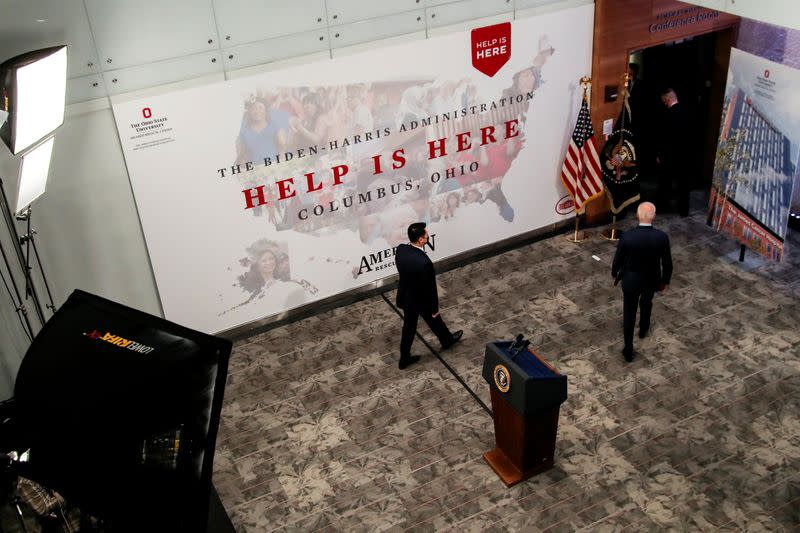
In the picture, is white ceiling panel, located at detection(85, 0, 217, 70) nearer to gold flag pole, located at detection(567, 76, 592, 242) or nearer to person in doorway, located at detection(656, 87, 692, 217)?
gold flag pole, located at detection(567, 76, 592, 242)

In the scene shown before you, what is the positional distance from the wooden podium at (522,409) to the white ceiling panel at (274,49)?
323cm

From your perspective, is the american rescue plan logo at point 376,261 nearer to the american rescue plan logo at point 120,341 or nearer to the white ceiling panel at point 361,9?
the white ceiling panel at point 361,9

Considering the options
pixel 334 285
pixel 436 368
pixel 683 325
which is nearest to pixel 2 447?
pixel 436 368

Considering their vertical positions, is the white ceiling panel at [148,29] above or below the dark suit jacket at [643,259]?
above

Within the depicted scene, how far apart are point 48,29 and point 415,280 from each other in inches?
137

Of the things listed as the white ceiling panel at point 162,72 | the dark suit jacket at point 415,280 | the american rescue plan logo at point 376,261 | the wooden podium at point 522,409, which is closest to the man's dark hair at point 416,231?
the dark suit jacket at point 415,280

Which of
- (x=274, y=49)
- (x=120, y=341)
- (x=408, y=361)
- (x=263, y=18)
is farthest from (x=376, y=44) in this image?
(x=120, y=341)

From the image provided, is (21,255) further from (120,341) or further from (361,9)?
(361,9)

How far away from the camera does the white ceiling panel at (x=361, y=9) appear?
6.93 m

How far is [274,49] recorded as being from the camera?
684 centimetres

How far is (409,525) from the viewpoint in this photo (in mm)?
5441

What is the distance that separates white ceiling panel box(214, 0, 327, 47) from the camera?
6535 mm

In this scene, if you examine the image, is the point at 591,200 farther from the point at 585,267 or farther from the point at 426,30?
the point at 426,30

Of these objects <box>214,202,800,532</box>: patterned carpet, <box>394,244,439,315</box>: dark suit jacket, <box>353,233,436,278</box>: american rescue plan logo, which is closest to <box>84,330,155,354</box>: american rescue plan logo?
<box>214,202,800,532</box>: patterned carpet
